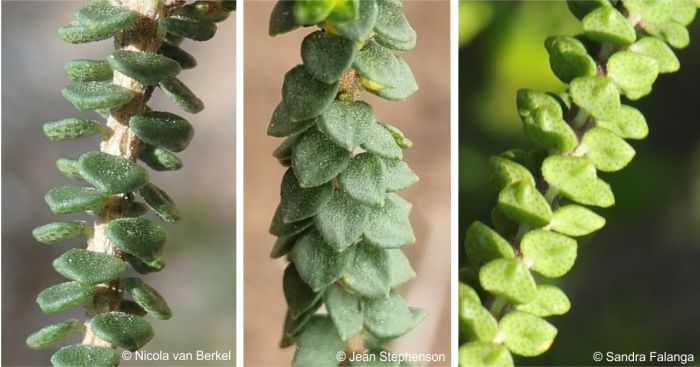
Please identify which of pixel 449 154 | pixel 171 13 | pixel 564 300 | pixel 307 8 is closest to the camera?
pixel 307 8

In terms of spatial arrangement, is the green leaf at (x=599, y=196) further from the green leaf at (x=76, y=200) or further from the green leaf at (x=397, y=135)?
the green leaf at (x=76, y=200)

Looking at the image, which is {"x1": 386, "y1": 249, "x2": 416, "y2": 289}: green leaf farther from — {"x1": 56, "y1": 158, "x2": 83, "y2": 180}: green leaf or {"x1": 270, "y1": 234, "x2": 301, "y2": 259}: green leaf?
{"x1": 56, "y1": 158, "x2": 83, "y2": 180}: green leaf

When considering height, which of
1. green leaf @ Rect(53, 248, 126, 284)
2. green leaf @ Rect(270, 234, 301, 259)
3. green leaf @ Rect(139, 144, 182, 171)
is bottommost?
green leaf @ Rect(53, 248, 126, 284)

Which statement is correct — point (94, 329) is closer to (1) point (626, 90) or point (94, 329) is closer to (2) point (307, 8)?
(2) point (307, 8)

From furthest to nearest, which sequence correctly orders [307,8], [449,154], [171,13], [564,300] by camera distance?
[449,154] → [564,300] → [171,13] → [307,8]

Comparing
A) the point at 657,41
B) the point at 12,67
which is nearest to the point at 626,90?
the point at 657,41

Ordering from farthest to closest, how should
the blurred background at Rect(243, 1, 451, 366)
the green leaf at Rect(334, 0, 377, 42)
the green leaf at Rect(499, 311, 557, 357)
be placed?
the blurred background at Rect(243, 1, 451, 366)
the green leaf at Rect(499, 311, 557, 357)
the green leaf at Rect(334, 0, 377, 42)


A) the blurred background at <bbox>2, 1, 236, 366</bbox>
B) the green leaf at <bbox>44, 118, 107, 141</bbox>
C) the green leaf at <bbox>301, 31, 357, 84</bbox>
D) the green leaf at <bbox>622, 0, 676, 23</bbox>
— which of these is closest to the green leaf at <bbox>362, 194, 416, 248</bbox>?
the green leaf at <bbox>301, 31, 357, 84</bbox>
